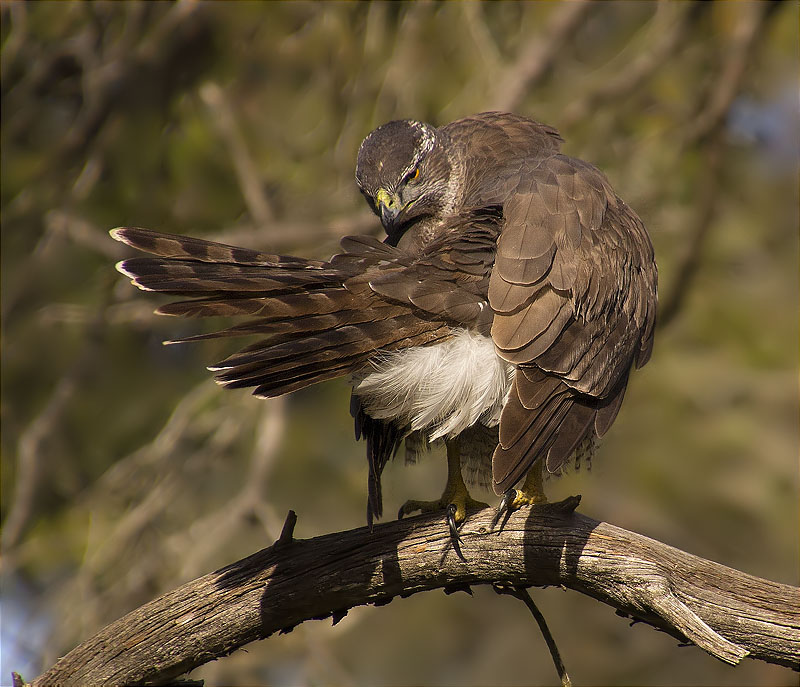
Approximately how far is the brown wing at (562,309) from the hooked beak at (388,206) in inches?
20.7

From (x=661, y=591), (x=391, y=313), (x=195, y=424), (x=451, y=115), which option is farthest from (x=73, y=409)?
(x=661, y=591)

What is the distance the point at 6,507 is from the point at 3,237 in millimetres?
1578

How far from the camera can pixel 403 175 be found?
3760 millimetres

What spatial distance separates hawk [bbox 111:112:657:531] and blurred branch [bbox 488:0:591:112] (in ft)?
7.34

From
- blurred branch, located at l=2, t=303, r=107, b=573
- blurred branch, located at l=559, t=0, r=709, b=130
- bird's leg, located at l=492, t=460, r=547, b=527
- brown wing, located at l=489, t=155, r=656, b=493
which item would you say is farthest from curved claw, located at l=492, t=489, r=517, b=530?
blurred branch, located at l=559, t=0, r=709, b=130

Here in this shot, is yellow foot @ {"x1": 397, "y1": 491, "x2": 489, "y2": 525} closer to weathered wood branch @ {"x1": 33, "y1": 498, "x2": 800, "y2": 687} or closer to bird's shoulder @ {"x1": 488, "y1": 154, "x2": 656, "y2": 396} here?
weathered wood branch @ {"x1": 33, "y1": 498, "x2": 800, "y2": 687}

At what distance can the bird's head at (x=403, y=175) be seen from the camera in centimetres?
376

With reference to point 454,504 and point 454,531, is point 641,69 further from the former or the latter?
point 454,531

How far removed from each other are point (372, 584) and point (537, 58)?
3.98m

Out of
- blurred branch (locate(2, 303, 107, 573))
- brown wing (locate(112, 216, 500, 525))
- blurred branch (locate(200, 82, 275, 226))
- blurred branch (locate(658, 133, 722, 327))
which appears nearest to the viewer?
brown wing (locate(112, 216, 500, 525))

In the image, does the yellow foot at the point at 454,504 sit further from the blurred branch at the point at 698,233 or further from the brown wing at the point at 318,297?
the blurred branch at the point at 698,233

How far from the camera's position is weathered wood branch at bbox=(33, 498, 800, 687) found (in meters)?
2.87

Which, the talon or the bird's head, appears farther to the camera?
the bird's head

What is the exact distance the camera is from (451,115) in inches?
242
